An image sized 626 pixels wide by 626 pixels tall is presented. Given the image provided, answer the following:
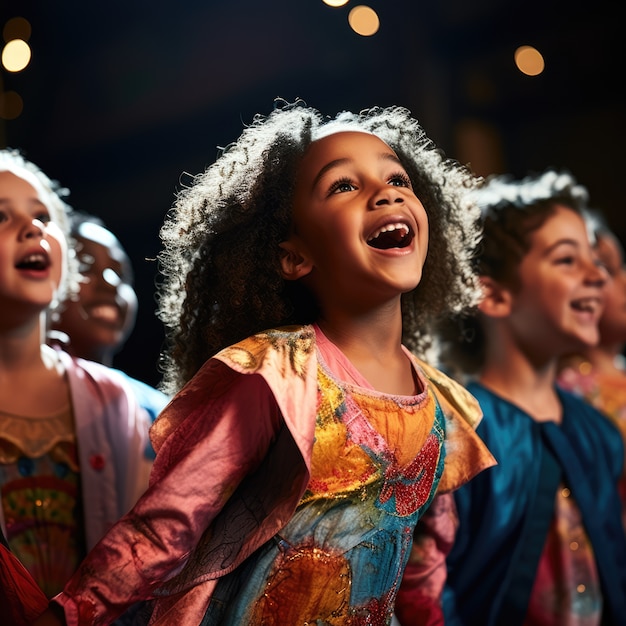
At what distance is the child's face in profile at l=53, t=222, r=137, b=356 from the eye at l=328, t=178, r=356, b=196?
636mm

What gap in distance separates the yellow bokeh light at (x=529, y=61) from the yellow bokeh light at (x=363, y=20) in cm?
66

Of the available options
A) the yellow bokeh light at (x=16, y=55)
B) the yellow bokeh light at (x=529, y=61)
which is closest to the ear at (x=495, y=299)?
the yellow bokeh light at (x=16, y=55)

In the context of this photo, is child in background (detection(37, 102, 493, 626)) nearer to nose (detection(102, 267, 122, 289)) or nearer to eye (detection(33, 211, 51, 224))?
eye (detection(33, 211, 51, 224))

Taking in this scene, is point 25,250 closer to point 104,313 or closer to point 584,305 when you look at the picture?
point 104,313

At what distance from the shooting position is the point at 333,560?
1092 millimetres

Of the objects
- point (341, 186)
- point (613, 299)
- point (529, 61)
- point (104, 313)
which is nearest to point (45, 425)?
point (104, 313)

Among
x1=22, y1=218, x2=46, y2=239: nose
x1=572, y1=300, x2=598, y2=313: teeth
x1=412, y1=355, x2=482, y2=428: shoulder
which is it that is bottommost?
x1=412, y1=355, x2=482, y2=428: shoulder

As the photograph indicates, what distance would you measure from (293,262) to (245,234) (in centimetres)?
7

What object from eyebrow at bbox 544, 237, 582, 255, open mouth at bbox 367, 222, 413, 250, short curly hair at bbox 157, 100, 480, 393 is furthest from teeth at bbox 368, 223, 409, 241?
eyebrow at bbox 544, 237, 582, 255

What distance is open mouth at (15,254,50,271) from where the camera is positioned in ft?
4.33

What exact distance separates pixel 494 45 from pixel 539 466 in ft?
4.14

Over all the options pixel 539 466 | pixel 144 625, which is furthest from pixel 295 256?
pixel 539 466

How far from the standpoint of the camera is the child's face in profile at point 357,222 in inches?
43.6

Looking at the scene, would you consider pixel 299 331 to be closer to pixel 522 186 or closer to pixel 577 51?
pixel 522 186
